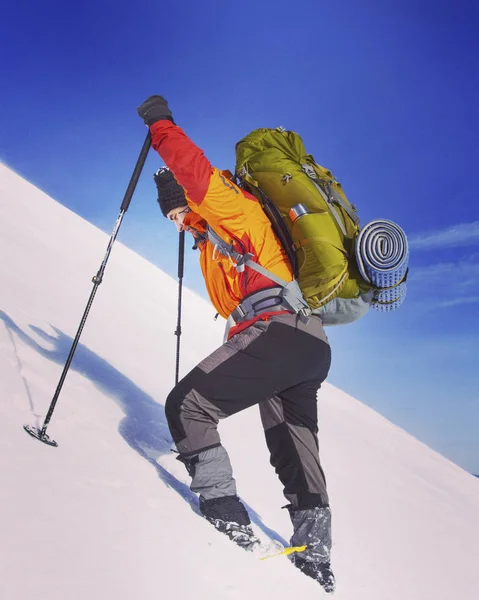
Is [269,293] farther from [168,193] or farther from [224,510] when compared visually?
[168,193]

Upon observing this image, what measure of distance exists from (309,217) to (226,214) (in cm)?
53

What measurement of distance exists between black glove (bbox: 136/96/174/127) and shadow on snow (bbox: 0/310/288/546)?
2.00m

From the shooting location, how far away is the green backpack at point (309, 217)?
302 centimetres

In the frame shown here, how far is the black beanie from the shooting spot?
13.1 ft

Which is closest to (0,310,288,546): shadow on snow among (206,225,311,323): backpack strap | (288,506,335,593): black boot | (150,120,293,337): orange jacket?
(288,506,335,593): black boot

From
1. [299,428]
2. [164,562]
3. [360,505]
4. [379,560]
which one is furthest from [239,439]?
[164,562]

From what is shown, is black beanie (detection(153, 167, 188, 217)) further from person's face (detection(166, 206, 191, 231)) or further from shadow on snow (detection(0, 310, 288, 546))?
shadow on snow (detection(0, 310, 288, 546))

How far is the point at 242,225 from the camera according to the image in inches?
123

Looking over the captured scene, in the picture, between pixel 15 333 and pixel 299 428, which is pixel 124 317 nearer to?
pixel 15 333

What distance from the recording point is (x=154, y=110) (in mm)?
3248

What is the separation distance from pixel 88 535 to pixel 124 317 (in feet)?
21.1

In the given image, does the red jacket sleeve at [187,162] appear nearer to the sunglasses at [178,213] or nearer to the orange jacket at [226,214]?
the orange jacket at [226,214]

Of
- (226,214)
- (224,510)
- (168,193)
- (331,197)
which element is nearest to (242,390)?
(224,510)

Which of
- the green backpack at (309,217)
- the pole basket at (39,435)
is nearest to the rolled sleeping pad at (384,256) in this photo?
the green backpack at (309,217)
